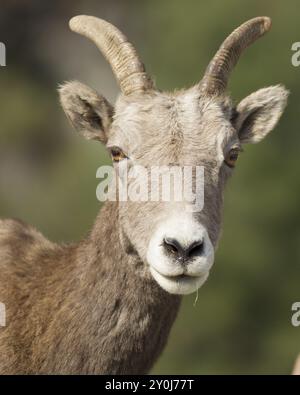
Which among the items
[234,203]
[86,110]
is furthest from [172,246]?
[234,203]

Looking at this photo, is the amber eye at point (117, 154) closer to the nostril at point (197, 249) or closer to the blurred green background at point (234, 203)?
the nostril at point (197, 249)

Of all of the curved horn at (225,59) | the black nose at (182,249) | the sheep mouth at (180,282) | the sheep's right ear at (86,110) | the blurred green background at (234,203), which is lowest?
the sheep mouth at (180,282)

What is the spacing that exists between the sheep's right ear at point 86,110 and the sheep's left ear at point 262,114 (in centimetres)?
135

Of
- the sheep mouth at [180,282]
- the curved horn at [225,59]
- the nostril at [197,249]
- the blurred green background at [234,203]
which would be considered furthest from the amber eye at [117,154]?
the blurred green background at [234,203]

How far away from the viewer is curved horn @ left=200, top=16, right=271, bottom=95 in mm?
10898

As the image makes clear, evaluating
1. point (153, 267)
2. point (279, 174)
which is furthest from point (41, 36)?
point (153, 267)

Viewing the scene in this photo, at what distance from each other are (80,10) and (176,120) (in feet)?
95.2

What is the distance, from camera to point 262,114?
454 inches

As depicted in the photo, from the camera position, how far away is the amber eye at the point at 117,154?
10.3 metres

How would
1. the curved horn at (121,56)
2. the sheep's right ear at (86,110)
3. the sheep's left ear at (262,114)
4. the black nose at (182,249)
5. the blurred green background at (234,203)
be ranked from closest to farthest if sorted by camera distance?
1. the black nose at (182,249)
2. the curved horn at (121,56)
3. the sheep's right ear at (86,110)
4. the sheep's left ear at (262,114)
5. the blurred green background at (234,203)

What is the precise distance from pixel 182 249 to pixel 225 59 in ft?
8.63

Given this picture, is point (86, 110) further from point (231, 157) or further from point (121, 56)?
point (231, 157)

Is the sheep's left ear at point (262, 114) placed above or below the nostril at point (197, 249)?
above

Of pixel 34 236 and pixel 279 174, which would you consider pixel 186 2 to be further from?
pixel 34 236
